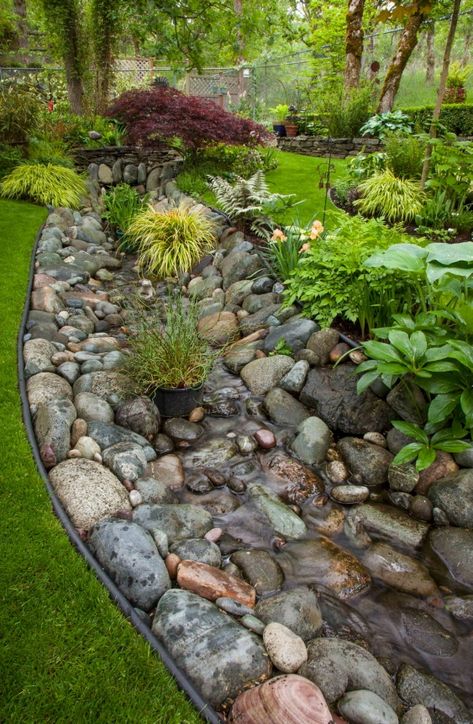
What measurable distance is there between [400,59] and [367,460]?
8.74m

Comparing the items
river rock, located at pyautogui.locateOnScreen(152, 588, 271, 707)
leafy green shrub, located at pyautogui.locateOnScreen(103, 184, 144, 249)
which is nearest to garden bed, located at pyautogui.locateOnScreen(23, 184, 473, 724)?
river rock, located at pyautogui.locateOnScreen(152, 588, 271, 707)

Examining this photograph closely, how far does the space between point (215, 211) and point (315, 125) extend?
20.7 ft

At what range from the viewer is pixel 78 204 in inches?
274

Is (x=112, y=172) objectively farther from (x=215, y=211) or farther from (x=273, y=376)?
(x=273, y=376)

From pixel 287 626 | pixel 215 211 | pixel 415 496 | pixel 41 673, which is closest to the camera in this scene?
pixel 41 673

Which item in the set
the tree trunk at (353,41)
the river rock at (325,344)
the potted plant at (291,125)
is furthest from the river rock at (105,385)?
the potted plant at (291,125)

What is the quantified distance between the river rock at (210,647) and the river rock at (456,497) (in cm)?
124

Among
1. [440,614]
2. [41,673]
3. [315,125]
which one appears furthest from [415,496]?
[315,125]

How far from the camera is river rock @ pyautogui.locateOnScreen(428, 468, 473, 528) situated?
2404 mm

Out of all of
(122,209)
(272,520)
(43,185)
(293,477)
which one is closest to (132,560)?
(272,520)

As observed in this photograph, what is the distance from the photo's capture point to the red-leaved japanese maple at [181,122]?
6.35 meters

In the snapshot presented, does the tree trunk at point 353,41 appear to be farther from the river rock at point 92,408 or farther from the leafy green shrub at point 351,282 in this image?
the river rock at point 92,408

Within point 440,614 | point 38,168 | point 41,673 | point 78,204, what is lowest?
point 440,614

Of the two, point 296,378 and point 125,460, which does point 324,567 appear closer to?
point 125,460
